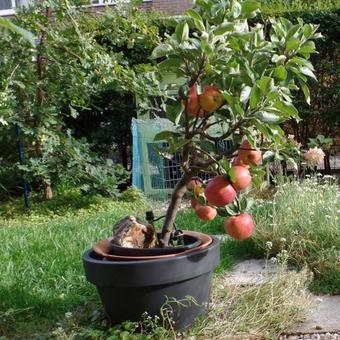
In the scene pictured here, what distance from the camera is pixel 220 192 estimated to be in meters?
2.29

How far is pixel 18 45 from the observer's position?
20.8 feet

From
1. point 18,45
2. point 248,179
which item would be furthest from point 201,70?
point 18,45

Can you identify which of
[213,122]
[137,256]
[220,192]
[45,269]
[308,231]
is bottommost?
[45,269]

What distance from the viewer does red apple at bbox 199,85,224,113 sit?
2.33 meters

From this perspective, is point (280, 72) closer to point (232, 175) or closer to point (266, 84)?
point (266, 84)

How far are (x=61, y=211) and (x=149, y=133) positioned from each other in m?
1.48

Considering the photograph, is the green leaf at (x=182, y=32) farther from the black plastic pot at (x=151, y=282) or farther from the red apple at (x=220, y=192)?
the black plastic pot at (x=151, y=282)

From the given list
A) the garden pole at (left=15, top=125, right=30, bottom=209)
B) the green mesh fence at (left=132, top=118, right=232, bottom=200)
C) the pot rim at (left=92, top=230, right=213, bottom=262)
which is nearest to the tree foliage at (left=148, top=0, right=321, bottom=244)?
the pot rim at (left=92, top=230, right=213, bottom=262)

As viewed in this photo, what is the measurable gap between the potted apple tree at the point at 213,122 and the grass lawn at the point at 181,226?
0.69ft

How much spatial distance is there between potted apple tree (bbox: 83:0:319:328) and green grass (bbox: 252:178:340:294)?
1.22 meters

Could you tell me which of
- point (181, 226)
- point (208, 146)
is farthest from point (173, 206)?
point (181, 226)

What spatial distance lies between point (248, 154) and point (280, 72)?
0.37m

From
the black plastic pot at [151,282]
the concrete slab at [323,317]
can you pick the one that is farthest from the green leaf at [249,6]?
the concrete slab at [323,317]

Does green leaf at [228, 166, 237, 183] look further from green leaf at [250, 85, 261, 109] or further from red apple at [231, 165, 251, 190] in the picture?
green leaf at [250, 85, 261, 109]
